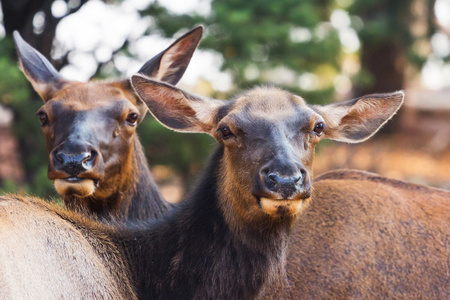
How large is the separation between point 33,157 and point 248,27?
5.06 m

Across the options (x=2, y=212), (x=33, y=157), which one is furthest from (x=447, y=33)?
(x=2, y=212)

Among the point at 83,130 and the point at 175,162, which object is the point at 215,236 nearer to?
the point at 83,130

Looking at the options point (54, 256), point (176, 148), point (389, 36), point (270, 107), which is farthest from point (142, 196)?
point (389, 36)

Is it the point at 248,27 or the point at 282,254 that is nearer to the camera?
the point at 282,254

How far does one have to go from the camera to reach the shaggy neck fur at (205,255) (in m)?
5.22

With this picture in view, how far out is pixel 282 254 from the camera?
17.7ft

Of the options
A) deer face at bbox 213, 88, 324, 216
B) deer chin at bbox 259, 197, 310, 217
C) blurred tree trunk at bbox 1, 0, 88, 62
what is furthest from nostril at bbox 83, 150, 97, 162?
blurred tree trunk at bbox 1, 0, 88, 62

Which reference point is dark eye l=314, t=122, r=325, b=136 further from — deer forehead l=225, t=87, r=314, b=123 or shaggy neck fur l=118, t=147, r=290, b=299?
shaggy neck fur l=118, t=147, r=290, b=299

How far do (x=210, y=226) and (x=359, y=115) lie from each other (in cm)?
210

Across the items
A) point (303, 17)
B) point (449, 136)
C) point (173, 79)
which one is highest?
point (173, 79)

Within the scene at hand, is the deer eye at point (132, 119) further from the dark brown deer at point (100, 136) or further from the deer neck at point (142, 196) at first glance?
the deer neck at point (142, 196)

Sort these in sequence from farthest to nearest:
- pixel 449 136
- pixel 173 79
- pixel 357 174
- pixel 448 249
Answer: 1. pixel 449 136
2. pixel 173 79
3. pixel 357 174
4. pixel 448 249

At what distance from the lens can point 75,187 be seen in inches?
243

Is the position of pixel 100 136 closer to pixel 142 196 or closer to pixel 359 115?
pixel 142 196
